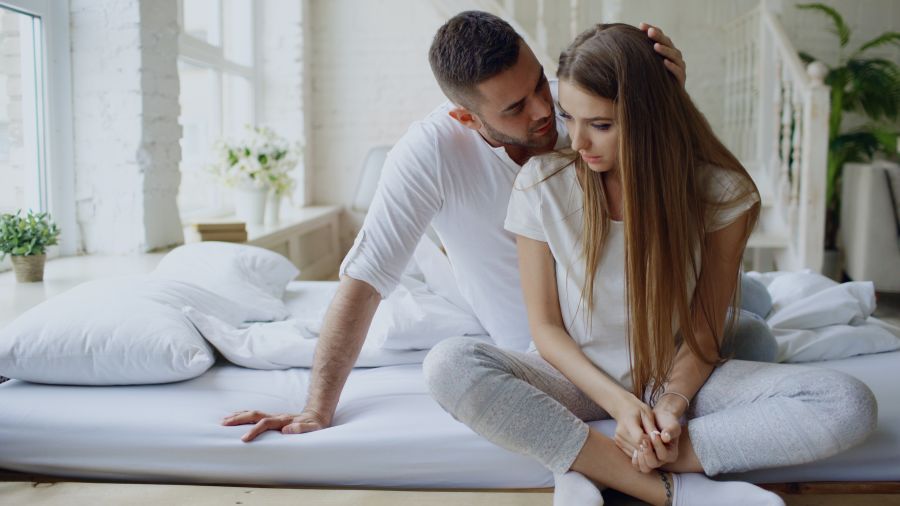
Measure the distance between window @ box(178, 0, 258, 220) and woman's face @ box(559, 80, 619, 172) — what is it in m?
2.90

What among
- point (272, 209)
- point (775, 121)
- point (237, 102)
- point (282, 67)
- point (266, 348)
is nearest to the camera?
point (266, 348)

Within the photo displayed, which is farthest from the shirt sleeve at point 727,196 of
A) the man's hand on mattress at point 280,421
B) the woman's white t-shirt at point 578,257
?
the man's hand on mattress at point 280,421

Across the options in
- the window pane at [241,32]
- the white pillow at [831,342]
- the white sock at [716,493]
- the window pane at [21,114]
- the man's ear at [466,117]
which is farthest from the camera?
the window pane at [241,32]

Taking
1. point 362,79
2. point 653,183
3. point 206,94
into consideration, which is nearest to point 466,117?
point 653,183

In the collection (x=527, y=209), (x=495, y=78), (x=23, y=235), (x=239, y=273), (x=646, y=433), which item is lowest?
(x=646, y=433)

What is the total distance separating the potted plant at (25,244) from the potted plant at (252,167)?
155 centimetres

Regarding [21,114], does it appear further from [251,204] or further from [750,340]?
[750,340]

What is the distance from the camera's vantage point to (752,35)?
17.8 ft

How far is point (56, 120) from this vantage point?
2.93 metres

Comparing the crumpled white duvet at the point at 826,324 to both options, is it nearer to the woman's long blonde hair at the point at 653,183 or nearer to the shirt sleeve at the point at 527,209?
the woman's long blonde hair at the point at 653,183

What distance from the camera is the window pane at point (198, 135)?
4.39 meters

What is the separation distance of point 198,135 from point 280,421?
10.8 ft

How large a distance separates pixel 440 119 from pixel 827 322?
109cm

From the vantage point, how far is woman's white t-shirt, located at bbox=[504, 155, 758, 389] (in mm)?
1557
